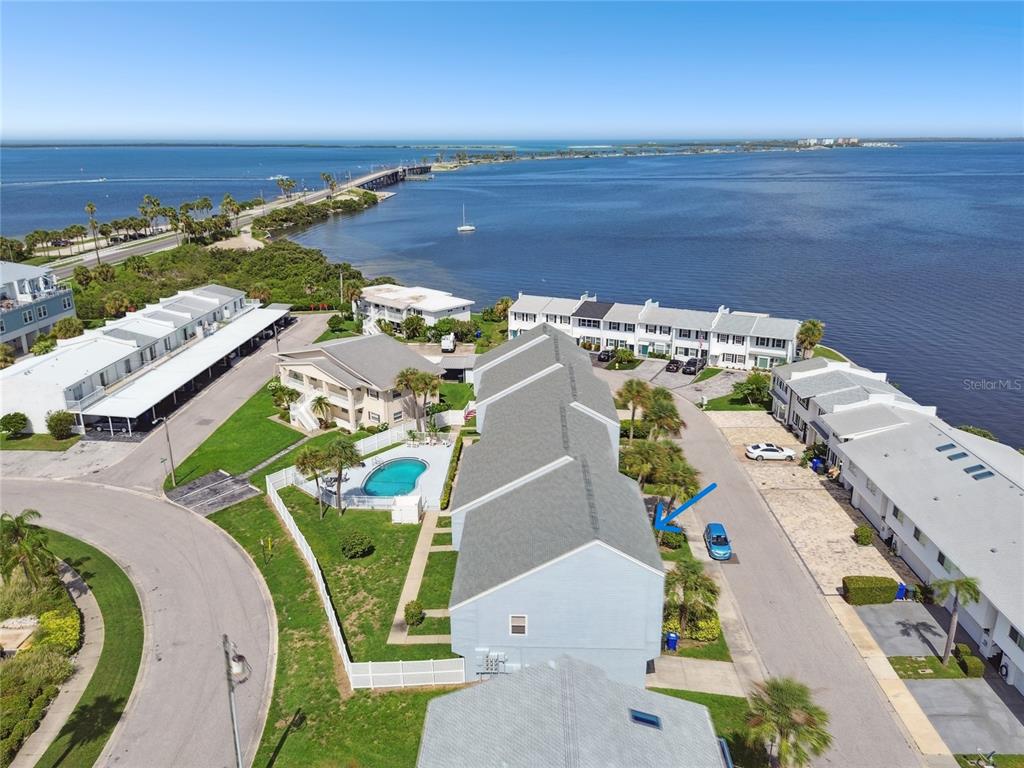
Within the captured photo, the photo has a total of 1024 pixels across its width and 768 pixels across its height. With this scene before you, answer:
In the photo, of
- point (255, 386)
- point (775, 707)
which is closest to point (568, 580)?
point (775, 707)

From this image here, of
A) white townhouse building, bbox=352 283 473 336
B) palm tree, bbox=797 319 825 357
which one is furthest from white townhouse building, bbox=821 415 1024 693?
white townhouse building, bbox=352 283 473 336

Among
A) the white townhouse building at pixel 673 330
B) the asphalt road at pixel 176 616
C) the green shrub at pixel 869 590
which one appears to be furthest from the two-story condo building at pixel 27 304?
the green shrub at pixel 869 590

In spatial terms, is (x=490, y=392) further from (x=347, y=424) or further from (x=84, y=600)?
(x=84, y=600)

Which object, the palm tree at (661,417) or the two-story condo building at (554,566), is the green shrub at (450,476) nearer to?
the two-story condo building at (554,566)

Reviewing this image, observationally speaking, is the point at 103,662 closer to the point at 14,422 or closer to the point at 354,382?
the point at 354,382

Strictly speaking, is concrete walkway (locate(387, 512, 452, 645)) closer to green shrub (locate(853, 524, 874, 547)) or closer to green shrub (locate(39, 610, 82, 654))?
green shrub (locate(39, 610, 82, 654))

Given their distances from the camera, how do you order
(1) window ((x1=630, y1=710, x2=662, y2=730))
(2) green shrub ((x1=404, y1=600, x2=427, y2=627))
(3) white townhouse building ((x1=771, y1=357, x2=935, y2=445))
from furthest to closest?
(3) white townhouse building ((x1=771, y1=357, x2=935, y2=445)) → (2) green shrub ((x1=404, y1=600, x2=427, y2=627)) → (1) window ((x1=630, y1=710, x2=662, y2=730))

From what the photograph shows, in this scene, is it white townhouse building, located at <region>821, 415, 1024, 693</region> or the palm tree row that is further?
the palm tree row
